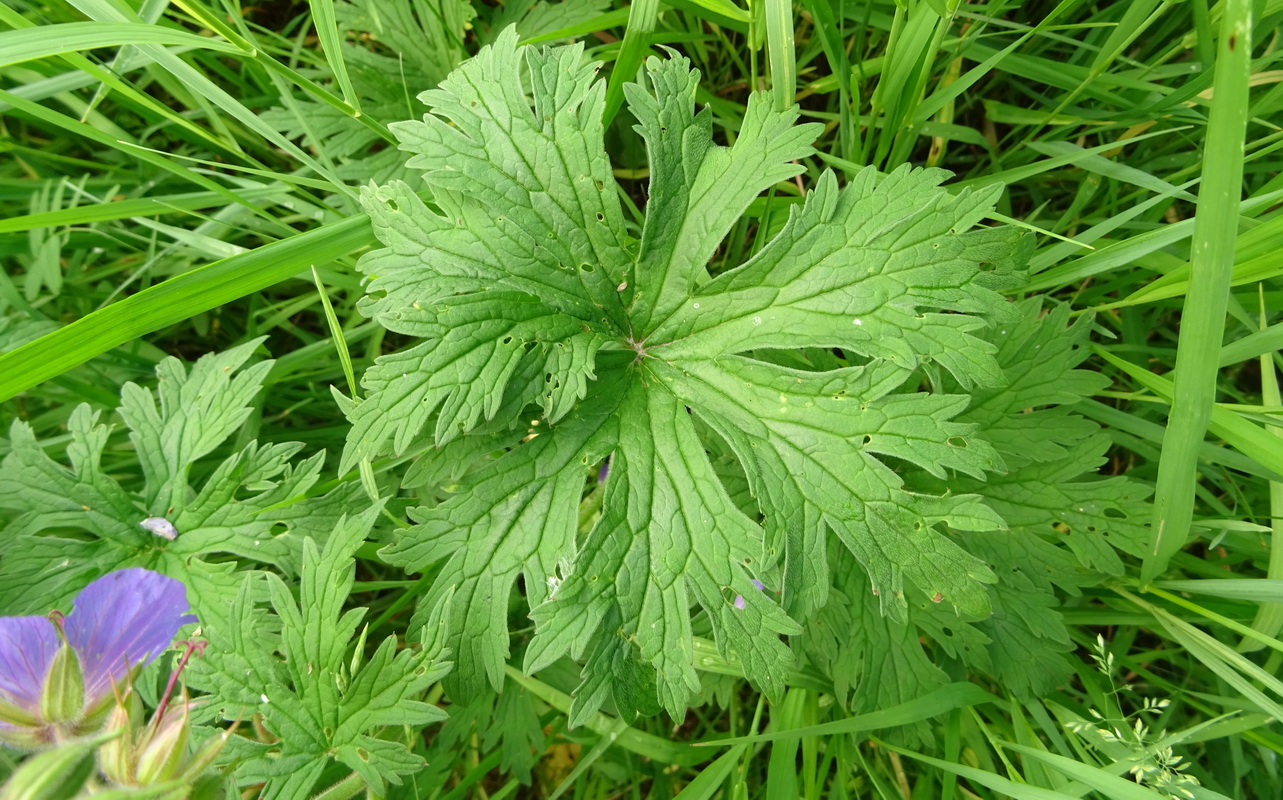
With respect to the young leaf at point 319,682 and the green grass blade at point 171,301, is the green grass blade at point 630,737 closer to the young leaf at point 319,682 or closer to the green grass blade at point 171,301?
the young leaf at point 319,682

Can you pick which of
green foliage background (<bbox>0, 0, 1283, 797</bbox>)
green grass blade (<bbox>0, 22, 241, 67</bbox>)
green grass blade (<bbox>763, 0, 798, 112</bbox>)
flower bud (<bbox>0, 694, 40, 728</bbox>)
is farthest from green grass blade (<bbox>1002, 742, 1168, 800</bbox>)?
green grass blade (<bbox>0, 22, 241, 67</bbox>)

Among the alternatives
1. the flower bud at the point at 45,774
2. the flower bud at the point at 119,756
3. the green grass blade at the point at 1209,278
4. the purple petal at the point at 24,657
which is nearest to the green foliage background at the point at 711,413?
the green grass blade at the point at 1209,278

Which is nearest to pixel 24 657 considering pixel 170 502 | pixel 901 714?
pixel 170 502

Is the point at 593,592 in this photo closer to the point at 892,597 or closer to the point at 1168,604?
the point at 892,597

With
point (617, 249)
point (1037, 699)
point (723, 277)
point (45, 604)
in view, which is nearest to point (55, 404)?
point (45, 604)

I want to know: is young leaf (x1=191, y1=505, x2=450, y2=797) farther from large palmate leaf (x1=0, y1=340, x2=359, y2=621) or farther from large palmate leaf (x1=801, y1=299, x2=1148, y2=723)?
large palmate leaf (x1=801, y1=299, x2=1148, y2=723)

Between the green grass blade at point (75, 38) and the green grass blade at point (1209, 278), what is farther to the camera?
the green grass blade at point (75, 38)

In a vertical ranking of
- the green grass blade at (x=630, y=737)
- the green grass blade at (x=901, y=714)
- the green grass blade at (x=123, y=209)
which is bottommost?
the green grass blade at (x=630, y=737)
